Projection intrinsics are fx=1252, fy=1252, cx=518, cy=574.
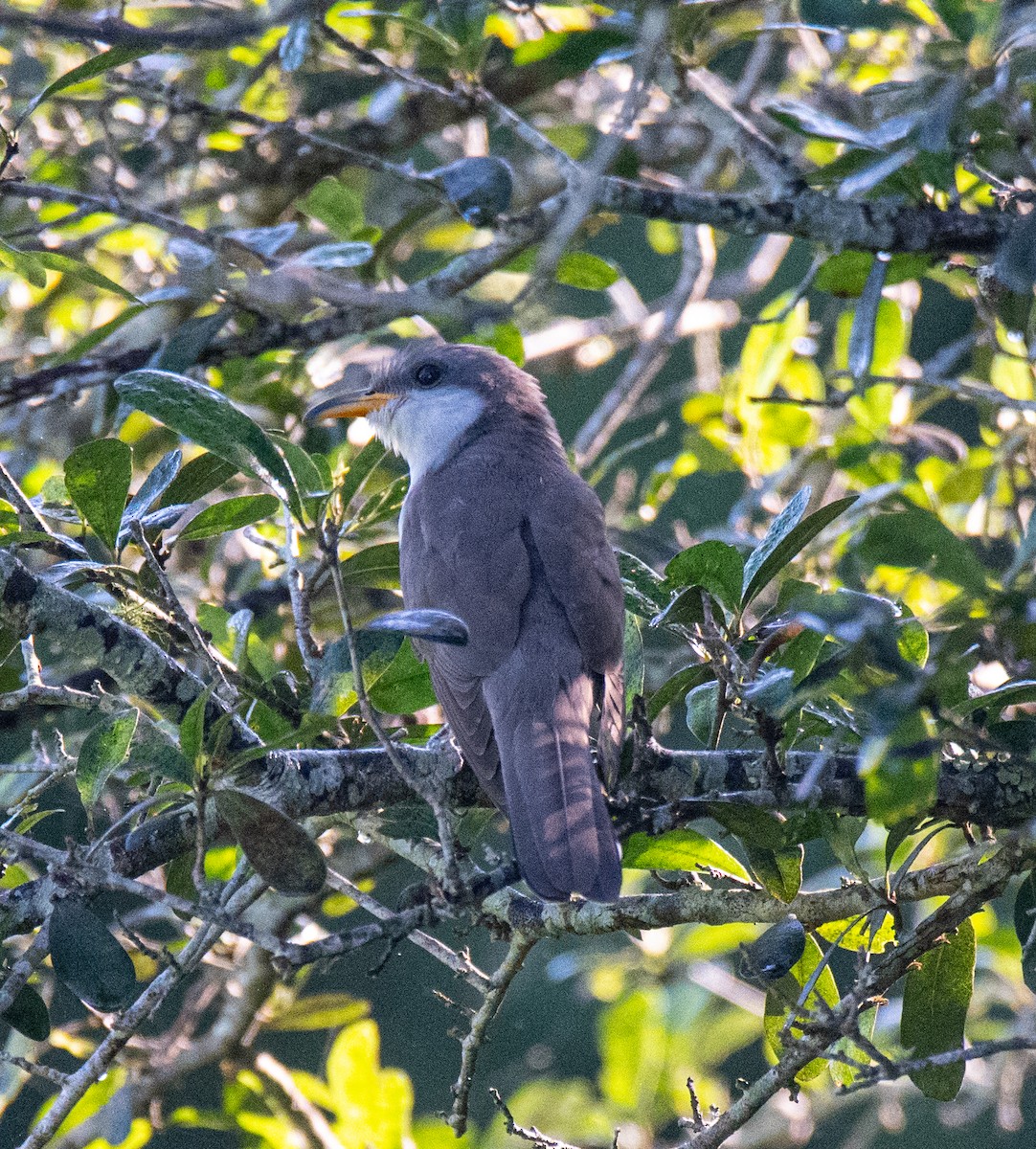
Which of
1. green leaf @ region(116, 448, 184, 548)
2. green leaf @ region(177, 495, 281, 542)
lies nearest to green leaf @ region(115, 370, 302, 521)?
green leaf @ region(116, 448, 184, 548)

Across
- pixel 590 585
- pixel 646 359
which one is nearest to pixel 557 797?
pixel 590 585

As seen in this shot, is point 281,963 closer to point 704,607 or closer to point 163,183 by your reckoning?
point 704,607

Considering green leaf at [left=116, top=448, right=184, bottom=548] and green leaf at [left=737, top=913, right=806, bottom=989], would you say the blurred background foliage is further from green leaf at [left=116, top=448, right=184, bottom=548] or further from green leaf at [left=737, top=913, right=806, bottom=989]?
green leaf at [left=737, top=913, right=806, bottom=989]

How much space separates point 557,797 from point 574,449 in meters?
1.81

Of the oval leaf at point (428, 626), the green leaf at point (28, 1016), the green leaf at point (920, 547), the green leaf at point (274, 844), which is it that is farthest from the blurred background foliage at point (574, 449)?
the green leaf at point (28, 1016)

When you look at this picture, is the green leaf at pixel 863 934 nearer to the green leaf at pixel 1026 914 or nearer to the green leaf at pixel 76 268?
the green leaf at pixel 1026 914

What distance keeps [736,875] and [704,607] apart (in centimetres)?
71

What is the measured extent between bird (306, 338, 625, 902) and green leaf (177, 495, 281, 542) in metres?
0.51

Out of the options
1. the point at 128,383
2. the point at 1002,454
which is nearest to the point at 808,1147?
the point at 1002,454

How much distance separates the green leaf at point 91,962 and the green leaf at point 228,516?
0.83 metres

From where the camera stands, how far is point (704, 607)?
2334mm

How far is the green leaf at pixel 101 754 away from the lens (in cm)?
225

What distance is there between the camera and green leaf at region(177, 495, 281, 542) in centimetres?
258

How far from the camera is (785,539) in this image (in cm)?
232
